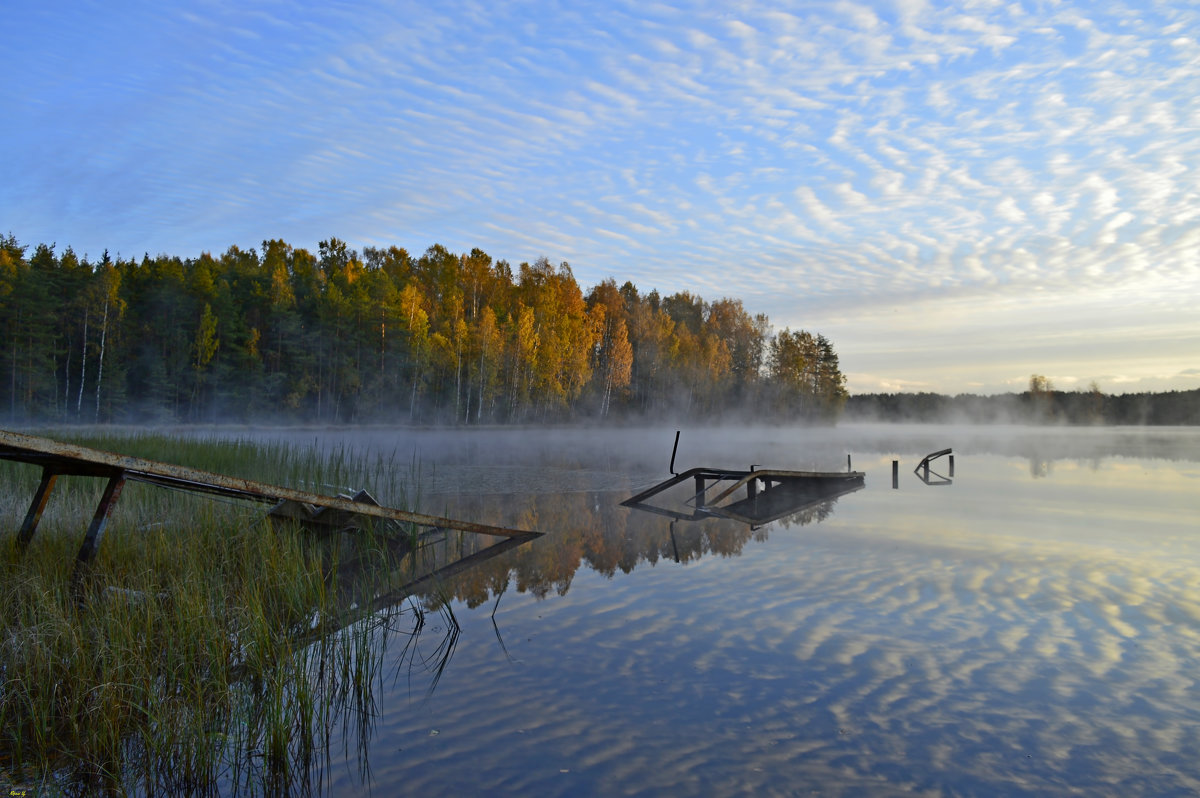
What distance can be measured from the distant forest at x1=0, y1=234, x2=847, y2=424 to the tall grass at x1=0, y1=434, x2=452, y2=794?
121ft

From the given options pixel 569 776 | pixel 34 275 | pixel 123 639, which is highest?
pixel 34 275

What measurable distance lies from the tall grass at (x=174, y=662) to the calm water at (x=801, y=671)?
331mm

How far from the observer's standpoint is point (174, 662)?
4.27 m

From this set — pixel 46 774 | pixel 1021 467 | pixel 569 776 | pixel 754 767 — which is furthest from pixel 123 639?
pixel 1021 467

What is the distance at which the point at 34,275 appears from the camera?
38.5 metres

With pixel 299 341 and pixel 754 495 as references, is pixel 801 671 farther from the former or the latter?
pixel 299 341

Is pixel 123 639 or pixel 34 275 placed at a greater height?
pixel 34 275

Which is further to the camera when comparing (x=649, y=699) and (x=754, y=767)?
(x=649, y=699)

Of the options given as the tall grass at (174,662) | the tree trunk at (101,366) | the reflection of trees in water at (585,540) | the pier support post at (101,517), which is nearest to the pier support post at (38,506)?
the tall grass at (174,662)

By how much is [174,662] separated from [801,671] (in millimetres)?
3945

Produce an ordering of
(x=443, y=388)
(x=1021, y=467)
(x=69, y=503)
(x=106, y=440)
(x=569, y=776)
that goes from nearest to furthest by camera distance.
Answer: (x=569, y=776) < (x=69, y=503) < (x=106, y=440) < (x=1021, y=467) < (x=443, y=388)

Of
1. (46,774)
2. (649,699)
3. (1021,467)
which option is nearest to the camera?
(46,774)

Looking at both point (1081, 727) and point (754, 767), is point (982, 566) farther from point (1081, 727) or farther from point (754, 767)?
point (754, 767)

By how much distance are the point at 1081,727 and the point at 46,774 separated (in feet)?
17.5
